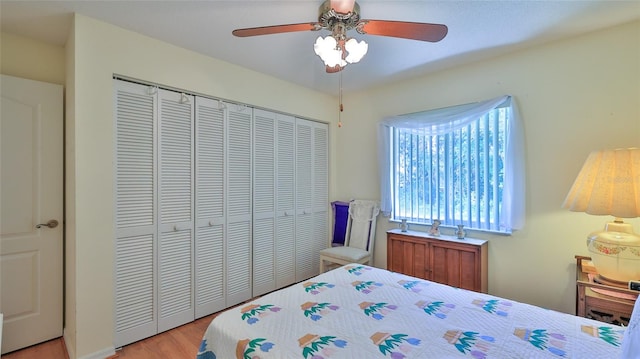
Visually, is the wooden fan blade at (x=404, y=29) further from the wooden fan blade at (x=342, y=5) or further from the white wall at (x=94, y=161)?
the white wall at (x=94, y=161)

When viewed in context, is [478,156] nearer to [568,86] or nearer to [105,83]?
[568,86]

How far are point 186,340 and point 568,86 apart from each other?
3.67 metres

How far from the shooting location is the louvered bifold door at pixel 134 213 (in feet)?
7.01

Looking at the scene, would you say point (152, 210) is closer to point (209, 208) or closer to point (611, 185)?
point (209, 208)

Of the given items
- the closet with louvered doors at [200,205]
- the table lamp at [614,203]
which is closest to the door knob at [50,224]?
the closet with louvered doors at [200,205]

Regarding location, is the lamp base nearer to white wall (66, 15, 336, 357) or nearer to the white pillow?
the white pillow

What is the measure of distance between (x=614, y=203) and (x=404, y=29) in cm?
163

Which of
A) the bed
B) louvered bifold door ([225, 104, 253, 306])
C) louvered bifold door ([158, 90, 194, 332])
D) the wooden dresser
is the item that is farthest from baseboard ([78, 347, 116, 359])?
the wooden dresser

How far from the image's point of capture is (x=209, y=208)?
2.65m

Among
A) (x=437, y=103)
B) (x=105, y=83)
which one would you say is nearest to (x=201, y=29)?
(x=105, y=83)

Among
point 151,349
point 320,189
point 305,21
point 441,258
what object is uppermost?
point 305,21

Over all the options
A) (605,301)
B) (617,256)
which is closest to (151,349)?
(605,301)

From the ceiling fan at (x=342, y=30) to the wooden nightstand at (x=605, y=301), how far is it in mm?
1766

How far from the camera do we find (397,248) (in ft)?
9.70
